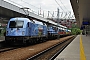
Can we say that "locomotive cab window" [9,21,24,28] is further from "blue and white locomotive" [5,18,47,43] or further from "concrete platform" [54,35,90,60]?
"concrete platform" [54,35,90,60]

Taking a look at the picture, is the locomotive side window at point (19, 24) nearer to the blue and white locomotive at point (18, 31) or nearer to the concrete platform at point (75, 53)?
the blue and white locomotive at point (18, 31)

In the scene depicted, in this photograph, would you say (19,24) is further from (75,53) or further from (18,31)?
(75,53)

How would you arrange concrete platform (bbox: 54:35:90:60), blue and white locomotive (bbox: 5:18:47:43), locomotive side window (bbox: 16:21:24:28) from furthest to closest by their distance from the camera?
locomotive side window (bbox: 16:21:24:28) → blue and white locomotive (bbox: 5:18:47:43) → concrete platform (bbox: 54:35:90:60)

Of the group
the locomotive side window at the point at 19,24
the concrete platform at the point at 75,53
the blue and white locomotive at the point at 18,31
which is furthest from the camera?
the locomotive side window at the point at 19,24

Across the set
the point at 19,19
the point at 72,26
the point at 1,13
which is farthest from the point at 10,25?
the point at 72,26

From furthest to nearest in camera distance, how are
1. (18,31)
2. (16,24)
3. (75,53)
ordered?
(16,24), (18,31), (75,53)

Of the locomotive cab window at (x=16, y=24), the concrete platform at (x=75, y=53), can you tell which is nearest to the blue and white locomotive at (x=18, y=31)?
the locomotive cab window at (x=16, y=24)

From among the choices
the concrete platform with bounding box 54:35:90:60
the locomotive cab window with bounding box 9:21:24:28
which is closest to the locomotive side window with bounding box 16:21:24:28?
the locomotive cab window with bounding box 9:21:24:28

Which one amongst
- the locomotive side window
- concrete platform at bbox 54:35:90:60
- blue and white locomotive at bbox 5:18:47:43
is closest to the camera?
concrete platform at bbox 54:35:90:60

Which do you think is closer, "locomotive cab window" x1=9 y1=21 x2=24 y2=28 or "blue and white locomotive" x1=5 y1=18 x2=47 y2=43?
"blue and white locomotive" x1=5 y1=18 x2=47 y2=43

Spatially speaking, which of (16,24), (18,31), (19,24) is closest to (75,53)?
(18,31)

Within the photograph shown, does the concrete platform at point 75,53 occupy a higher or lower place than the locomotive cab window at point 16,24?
lower

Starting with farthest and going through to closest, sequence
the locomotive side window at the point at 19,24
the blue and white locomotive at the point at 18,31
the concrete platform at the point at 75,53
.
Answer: the locomotive side window at the point at 19,24, the blue and white locomotive at the point at 18,31, the concrete platform at the point at 75,53

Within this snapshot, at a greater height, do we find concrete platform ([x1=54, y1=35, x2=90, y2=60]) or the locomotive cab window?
the locomotive cab window
